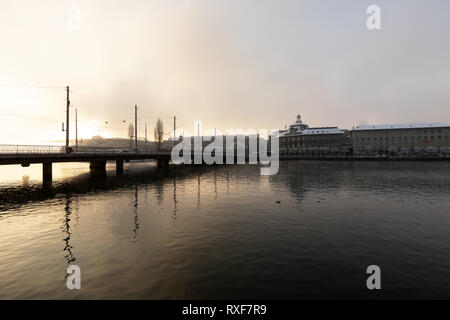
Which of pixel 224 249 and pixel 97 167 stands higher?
pixel 97 167

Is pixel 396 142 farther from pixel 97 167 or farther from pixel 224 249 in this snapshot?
pixel 224 249

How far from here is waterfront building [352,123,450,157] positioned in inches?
6476

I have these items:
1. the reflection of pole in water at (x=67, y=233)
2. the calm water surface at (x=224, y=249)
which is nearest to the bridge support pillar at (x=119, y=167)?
the calm water surface at (x=224, y=249)

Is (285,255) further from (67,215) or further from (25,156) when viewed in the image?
(25,156)

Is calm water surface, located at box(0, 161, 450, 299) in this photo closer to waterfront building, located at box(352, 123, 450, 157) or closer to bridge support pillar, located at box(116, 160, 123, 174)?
bridge support pillar, located at box(116, 160, 123, 174)

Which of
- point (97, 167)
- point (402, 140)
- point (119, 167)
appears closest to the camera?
point (97, 167)

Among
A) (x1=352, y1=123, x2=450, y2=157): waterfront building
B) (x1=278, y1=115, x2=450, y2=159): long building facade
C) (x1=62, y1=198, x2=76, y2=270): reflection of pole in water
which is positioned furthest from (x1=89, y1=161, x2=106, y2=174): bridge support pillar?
(x1=352, y1=123, x2=450, y2=157): waterfront building

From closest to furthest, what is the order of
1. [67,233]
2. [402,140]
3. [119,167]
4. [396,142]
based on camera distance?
1. [67,233]
2. [119,167]
3. [402,140]
4. [396,142]

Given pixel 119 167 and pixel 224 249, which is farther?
pixel 119 167

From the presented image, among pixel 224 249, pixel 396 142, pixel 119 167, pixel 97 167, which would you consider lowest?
pixel 224 249

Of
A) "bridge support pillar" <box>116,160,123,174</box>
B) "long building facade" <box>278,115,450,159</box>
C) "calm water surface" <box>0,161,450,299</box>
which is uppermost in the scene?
"long building facade" <box>278,115,450,159</box>

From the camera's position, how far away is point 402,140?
176375mm

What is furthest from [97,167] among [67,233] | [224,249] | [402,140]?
[402,140]

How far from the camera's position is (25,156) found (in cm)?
4378
